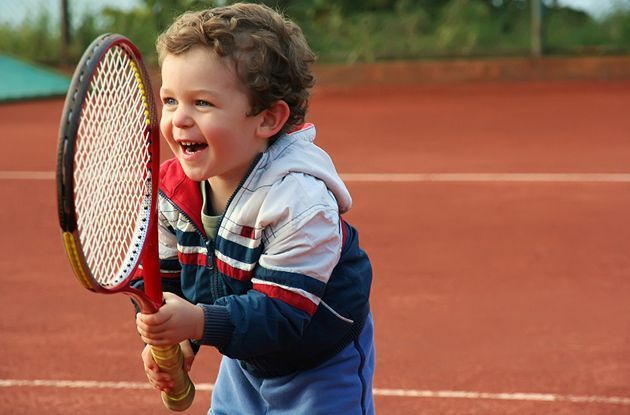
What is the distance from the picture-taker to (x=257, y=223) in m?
2.37

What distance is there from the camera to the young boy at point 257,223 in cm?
233

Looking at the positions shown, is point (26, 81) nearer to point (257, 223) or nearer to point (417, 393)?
point (417, 393)

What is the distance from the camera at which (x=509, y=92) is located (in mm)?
11891

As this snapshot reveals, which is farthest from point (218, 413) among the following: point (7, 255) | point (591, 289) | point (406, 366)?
point (7, 255)

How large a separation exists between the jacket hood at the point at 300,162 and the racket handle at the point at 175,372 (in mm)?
376

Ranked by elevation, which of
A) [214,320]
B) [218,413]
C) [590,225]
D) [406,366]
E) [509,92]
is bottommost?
[509,92]

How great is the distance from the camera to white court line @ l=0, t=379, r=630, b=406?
3.67 m

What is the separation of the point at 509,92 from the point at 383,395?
27.8ft

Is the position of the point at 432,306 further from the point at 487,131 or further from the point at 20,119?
the point at 20,119

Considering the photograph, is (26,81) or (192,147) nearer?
(192,147)

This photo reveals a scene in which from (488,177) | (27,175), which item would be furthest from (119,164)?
(27,175)

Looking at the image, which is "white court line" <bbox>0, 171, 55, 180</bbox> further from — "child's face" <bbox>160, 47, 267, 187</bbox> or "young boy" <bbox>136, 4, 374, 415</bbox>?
"child's face" <bbox>160, 47, 267, 187</bbox>

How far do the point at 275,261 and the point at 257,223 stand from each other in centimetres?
8

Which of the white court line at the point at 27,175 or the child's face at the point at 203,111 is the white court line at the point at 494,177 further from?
the child's face at the point at 203,111
